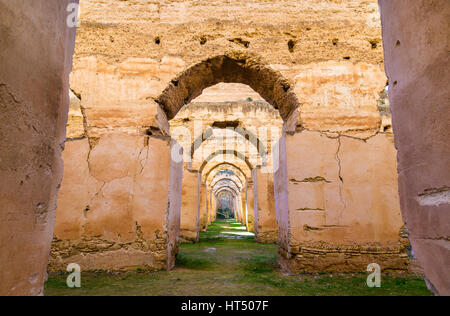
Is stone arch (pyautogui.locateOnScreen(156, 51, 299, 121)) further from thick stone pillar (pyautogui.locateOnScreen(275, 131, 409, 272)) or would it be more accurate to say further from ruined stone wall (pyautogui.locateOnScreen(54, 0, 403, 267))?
thick stone pillar (pyautogui.locateOnScreen(275, 131, 409, 272))

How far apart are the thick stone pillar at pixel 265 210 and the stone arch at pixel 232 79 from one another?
4129 millimetres

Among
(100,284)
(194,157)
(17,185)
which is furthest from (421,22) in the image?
(194,157)

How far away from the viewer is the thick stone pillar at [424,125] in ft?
3.66

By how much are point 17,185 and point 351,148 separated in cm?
373

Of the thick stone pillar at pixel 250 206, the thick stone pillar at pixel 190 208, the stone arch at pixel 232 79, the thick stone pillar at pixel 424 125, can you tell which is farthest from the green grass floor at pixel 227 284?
the thick stone pillar at pixel 250 206

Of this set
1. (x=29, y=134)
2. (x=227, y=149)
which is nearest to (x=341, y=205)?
(x=29, y=134)

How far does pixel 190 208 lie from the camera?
27.0 ft

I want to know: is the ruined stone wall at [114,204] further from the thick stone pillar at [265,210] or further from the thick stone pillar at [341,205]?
the thick stone pillar at [265,210]

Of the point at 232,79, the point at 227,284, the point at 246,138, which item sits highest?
the point at 246,138

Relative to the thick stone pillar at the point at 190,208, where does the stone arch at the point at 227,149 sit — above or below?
above

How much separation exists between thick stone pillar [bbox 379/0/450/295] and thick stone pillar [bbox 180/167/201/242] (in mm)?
7154

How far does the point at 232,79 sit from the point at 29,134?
12.6 ft

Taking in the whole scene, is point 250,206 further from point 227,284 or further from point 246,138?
point 227,284

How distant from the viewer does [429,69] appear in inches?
46.7
